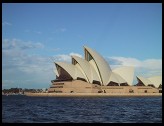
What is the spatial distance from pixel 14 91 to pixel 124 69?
103074mm

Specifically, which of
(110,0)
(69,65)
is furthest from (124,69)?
(110,0)

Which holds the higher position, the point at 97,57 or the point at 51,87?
the point at 97,57

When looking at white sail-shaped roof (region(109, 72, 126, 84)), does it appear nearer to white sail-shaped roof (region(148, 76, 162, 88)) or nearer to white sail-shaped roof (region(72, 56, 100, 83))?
white sail-shaped roof (region(72, 56, 100, 83))

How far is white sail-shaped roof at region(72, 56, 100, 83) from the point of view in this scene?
261 ft

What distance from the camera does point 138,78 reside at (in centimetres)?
9938

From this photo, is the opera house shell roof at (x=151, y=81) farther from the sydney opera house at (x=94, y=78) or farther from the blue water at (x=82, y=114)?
the blue water at (x=82, y=114)

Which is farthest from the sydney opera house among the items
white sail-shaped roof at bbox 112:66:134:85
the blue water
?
the blue water

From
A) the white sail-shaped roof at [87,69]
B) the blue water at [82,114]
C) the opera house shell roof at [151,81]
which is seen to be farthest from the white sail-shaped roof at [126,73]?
the blue water at [82,114]

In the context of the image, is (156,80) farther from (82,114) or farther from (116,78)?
(82,114)

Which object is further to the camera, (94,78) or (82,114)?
(94,78)

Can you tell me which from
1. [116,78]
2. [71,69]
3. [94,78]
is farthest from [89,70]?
[116,78]

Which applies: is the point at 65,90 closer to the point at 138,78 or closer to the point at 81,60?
the point at 81,60

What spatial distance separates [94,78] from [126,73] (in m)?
13.2

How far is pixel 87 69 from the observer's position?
3199 inches
